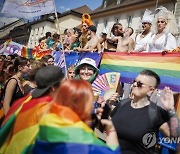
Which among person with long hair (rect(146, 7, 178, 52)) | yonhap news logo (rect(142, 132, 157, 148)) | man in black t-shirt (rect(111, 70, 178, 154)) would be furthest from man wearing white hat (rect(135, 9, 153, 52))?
yonhap news logo (rect(142, 132, 157, 148))

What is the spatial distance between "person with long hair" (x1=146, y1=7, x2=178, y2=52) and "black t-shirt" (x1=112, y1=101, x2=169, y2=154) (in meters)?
2.53

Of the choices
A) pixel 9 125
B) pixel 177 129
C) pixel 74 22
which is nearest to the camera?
pixel 9 125

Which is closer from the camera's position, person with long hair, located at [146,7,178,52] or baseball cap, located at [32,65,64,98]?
baseball cap, located at [32,65,64,98]

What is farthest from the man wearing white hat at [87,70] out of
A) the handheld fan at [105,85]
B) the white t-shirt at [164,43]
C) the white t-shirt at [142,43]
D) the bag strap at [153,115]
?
the white t-shirt at [142,43]

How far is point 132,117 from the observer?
10.6 feet

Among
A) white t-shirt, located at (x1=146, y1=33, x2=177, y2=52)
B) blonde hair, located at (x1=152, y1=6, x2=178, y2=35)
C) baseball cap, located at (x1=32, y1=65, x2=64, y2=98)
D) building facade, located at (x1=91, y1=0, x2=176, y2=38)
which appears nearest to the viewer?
baseball cap, located at (x1=32, y1=65, x2=64, y2=98)

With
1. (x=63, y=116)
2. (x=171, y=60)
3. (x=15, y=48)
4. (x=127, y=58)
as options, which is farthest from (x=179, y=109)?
(x=15, y=48)

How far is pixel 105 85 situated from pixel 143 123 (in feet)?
4.45

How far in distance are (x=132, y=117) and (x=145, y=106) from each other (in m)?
0.20

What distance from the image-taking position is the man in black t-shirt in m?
3.09

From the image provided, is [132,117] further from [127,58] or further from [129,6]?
[129,6]

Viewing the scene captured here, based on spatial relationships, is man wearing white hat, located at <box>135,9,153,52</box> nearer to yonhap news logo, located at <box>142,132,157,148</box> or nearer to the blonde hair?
the blonde hair

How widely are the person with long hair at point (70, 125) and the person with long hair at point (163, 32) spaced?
3.57m

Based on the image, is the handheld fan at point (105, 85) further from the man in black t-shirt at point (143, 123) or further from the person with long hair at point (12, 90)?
the person with long hair at point (12, 90)
